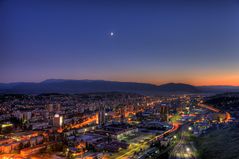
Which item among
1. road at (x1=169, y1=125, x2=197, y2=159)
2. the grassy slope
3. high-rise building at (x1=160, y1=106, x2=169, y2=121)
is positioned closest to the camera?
the grassy slope

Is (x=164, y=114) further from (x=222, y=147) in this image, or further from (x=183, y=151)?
(x=222, y=147)

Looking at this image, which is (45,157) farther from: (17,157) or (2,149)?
(2,149)

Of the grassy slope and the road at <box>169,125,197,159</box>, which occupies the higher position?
the grassy slope

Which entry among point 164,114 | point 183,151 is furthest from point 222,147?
point 164,114

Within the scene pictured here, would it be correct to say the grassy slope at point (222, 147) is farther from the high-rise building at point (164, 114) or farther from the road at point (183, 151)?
the high-rise building at point (164, 114)

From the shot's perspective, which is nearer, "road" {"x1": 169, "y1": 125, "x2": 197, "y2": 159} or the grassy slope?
the grassy slope

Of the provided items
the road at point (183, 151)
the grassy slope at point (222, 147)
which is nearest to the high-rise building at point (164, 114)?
the road at point (183, 151)

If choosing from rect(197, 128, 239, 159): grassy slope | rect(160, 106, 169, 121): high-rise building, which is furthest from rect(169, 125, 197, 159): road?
rect(160, 106, 169, 121): high-rise building

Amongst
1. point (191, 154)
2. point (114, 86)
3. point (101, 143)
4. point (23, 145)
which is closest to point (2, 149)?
point (23, 145)

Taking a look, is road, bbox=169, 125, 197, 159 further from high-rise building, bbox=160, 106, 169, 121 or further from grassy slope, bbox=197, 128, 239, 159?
high-rise building, bbox=160, 106, 169, 121

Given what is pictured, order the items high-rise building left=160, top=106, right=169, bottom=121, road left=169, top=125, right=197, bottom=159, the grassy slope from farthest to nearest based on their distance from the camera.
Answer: high-rise building left=160, top=106, right=169, bottom=121 < road left=169, top=125, right=197, bottom=159 < the grassy slope

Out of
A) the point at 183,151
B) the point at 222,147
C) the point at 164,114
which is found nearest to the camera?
the point at 222,147
